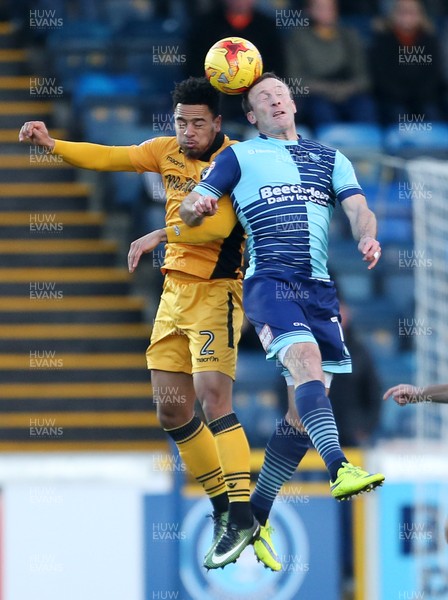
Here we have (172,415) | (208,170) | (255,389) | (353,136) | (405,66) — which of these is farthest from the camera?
(405,66)

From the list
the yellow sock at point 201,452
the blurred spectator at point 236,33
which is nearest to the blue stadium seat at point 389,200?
the blurred spectator at point 236,33

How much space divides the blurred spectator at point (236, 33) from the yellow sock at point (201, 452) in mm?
5150

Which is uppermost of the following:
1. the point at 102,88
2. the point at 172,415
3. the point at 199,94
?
the point at 102,88

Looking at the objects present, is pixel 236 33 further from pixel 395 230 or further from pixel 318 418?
pixel 318 418

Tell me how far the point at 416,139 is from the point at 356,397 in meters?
3.24

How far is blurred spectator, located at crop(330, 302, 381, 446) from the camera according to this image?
445 inches

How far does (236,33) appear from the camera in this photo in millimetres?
13227

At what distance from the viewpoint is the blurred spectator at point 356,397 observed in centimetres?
1130

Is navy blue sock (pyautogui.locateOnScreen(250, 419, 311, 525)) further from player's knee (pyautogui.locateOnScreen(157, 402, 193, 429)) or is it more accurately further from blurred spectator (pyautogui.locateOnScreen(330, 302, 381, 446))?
blurred spectator (pyautogui.locateOnScreen(330, 302, 381, 446))

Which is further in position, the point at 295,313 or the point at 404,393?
the point at 404,393

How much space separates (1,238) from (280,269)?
6678 millimetres

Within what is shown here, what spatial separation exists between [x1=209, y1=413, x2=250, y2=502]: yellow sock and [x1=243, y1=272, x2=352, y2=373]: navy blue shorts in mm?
495

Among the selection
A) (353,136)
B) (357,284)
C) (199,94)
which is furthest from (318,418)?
(353,136)

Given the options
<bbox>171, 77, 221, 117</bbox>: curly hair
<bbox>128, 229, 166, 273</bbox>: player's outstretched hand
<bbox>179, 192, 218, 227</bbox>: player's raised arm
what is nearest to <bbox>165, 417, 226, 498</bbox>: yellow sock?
<bbox>128, 229, 166, 273</bbox>: player's outstretched hand
